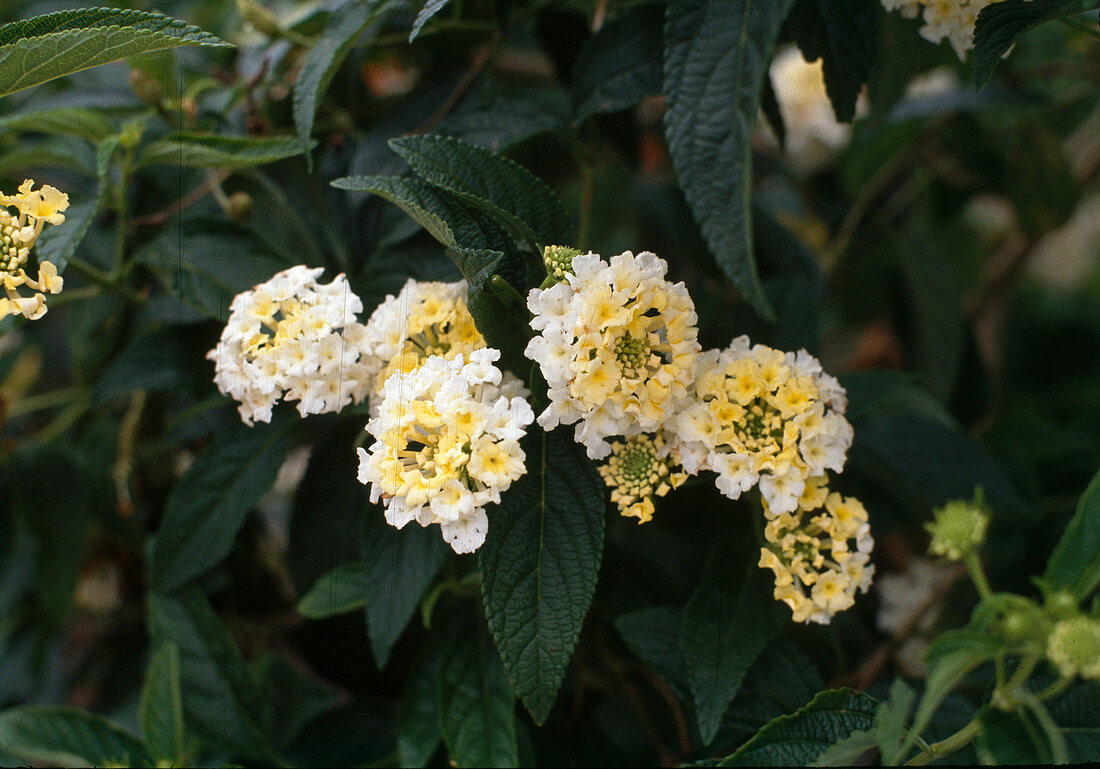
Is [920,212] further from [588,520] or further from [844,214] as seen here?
[588,520]

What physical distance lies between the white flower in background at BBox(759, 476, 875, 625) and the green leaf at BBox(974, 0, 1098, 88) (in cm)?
38

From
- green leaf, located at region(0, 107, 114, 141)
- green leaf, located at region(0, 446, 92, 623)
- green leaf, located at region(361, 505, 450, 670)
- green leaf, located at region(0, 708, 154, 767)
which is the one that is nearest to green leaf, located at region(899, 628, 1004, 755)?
green leaf, located at region(361, 505, 450, 670)

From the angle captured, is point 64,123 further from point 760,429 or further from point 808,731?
point 808,731

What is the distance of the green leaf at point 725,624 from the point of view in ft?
2.16

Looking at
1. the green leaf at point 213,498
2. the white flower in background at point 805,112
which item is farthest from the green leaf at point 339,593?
the white flower in background at point 805,112

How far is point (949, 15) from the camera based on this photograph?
700 millimetres

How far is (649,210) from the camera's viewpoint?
1.22m

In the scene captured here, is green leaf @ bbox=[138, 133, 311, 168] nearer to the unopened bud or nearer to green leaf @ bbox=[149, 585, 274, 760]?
green leaf @ bbox=[149, 585, 274, 760]

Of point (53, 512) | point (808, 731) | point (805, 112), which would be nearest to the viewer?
point (808, 731)

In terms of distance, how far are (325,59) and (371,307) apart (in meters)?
0.25

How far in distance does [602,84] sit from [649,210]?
428 mm

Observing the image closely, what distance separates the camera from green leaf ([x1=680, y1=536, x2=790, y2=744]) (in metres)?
0.66

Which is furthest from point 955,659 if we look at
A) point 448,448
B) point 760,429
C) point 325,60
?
point 325,60

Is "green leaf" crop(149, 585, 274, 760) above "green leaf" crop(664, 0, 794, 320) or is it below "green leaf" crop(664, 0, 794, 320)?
below
